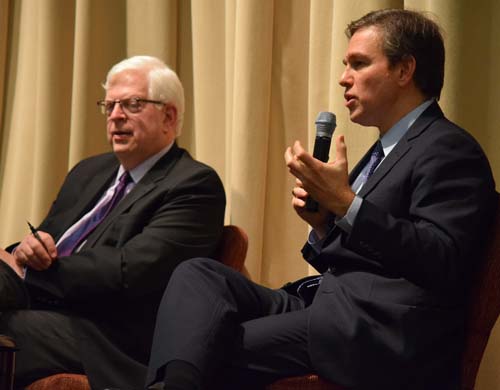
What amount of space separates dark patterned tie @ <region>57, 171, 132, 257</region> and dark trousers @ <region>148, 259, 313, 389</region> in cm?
91

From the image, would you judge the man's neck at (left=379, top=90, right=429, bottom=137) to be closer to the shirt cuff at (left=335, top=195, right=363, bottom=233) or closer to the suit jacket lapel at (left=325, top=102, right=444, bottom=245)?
the suit jacket lapel at (left=325, top=102, right=444, bottom=245)

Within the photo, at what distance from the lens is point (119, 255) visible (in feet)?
8.70

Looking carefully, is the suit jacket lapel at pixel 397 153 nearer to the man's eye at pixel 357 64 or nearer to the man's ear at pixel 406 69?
the man's ear at pixel 406 69

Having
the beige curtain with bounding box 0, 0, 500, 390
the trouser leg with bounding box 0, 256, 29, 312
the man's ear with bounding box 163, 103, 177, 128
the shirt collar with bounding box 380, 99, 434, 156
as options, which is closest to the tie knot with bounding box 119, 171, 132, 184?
the man's ear with bounding box 163, 103, 177, 128

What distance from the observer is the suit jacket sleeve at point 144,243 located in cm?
263

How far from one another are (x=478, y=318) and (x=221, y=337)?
561 mm

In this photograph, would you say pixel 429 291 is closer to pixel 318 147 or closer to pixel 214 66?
pixel 318 147

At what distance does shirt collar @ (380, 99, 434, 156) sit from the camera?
226 cm

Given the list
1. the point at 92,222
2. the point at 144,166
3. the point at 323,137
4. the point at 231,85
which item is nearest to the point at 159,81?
the point at 144,166

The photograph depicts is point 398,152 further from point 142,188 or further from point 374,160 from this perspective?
point 142,188

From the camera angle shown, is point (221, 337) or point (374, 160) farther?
point (374, 160)

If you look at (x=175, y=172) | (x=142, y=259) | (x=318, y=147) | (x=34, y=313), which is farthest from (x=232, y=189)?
(x=318, y=147)

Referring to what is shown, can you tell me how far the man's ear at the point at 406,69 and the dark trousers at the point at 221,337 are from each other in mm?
626

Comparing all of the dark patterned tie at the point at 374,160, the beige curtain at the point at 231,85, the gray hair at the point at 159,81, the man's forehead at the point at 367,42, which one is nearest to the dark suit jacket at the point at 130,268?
the gray hair at the point at 159,81
